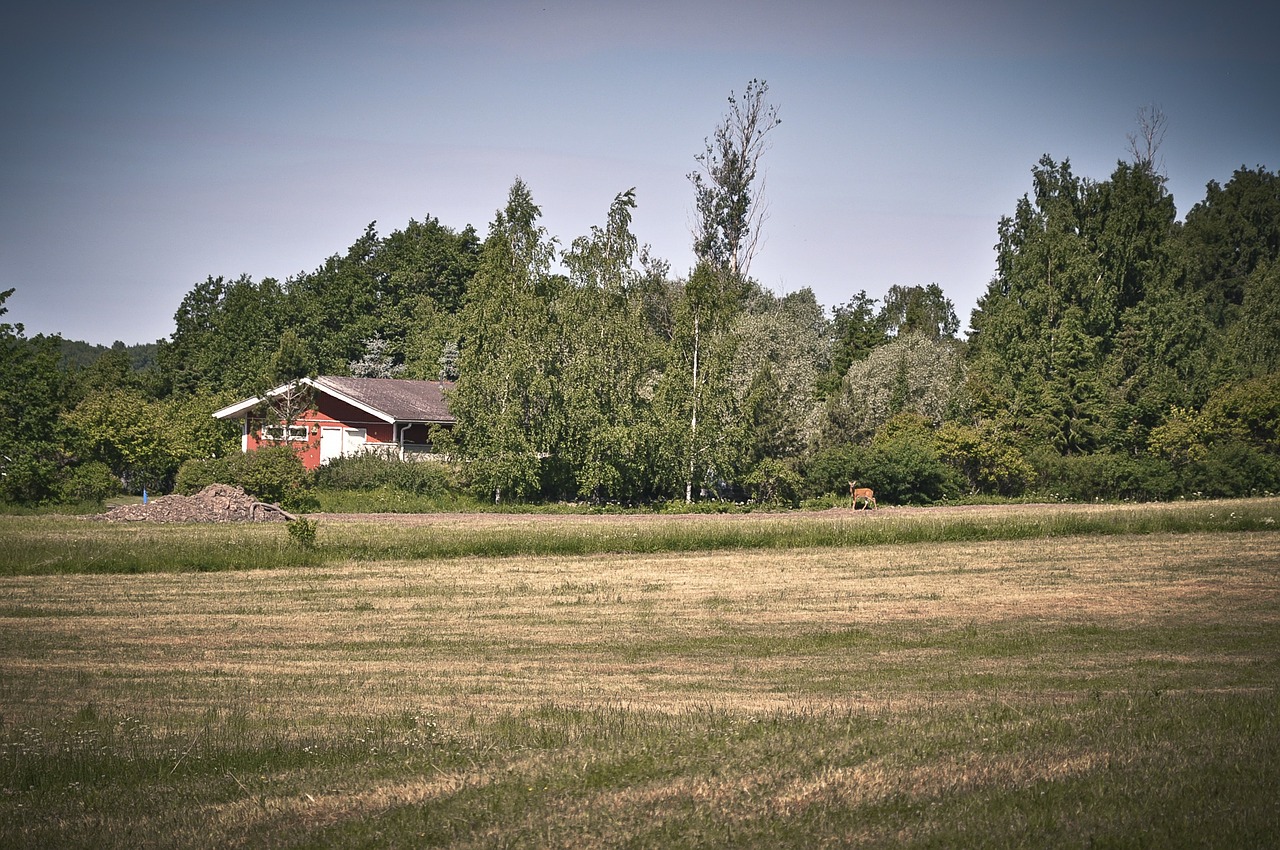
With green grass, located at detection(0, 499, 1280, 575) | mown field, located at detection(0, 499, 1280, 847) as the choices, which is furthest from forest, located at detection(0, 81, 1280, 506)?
mown field, located at detection(0, 499, 1280, 847)

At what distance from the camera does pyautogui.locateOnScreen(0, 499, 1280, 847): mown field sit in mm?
8203

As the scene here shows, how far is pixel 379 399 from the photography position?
56500 mm

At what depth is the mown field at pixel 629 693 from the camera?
8.20 meters

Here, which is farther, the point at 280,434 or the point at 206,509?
the point at 280,434

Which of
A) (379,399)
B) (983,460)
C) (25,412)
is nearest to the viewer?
(25,412)

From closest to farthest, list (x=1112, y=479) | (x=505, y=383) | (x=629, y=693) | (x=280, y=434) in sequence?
(x=629, y=693), (x=505, y=383), (x=1112, y=479), (x=280, y=434)

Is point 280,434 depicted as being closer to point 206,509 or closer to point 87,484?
point 87,484

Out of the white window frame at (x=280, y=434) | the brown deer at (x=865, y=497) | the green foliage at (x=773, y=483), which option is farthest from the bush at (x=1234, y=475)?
the white window frame at (x=280, y=434)

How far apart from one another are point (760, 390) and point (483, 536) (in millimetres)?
19919

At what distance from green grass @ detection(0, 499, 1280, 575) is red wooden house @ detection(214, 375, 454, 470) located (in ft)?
56.8

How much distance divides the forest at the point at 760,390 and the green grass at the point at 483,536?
830cm

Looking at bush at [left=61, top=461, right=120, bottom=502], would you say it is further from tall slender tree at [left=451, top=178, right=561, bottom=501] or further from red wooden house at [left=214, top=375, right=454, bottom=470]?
tall slender tree at [left=451, top=178, right=561, bottom=501]

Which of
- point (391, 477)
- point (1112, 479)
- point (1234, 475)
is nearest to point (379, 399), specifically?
point (391, 477)

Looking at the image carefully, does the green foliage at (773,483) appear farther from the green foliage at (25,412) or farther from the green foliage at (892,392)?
the green foliage at (25,412)
